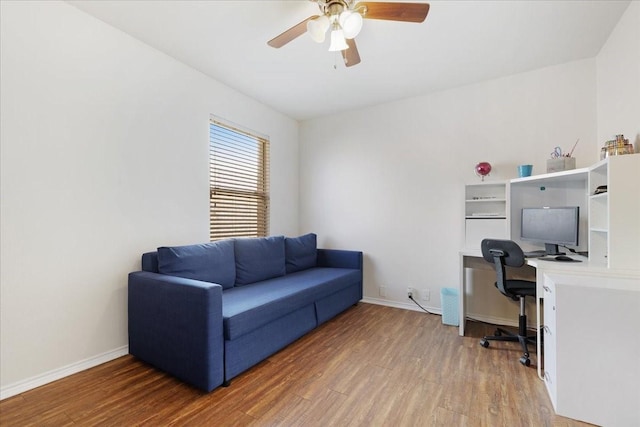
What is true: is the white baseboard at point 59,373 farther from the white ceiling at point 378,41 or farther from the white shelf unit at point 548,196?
the white shelf unit at point 548,196

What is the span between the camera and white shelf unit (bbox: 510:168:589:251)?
2.59 metres

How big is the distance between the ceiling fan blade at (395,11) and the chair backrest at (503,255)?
184 cm

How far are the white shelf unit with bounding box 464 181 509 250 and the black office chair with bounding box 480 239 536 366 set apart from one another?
48 cm

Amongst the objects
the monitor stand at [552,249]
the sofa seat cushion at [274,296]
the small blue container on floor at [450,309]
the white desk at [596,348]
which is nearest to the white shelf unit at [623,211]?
the white desk at [596,348]

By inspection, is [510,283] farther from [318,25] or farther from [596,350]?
[318,25]

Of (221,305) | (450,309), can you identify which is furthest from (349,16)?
(450,309)

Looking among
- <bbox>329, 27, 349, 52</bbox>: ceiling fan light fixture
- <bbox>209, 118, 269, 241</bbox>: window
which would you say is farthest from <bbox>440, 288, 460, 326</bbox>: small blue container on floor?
<bbox>329, 27, 349, 52</bbox>: ceiling fan light fixture

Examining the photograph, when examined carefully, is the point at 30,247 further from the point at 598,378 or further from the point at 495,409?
the point at 598,378

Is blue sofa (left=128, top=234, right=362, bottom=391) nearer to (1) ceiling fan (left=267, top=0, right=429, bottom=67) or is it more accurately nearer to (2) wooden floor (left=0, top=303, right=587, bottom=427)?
(2) wooden floor (left=0, top=303, right=587, bottom=427)

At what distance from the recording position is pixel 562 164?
257 centimetres

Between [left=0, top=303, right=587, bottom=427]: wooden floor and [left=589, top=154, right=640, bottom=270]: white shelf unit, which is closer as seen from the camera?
[left=0, top=303, right=587, bottom=427]: wooden floor

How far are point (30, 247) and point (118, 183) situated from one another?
698 mm

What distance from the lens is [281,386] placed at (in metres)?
1.95

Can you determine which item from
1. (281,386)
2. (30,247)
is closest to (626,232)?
(281,386)
